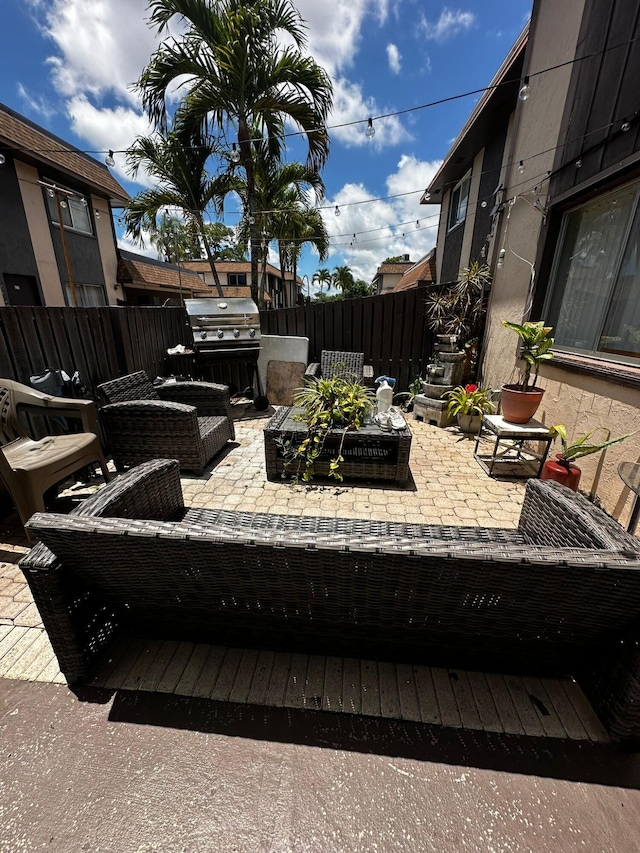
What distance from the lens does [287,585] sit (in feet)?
4.03

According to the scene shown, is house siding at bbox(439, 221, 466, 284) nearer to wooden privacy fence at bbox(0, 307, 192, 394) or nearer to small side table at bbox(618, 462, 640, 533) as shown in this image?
wooden privacy fence at bbox(0, 307, 192, 394)

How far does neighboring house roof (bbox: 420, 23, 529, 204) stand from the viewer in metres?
4.42

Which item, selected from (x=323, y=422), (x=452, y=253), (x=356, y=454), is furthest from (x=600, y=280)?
(x=452, y=253)

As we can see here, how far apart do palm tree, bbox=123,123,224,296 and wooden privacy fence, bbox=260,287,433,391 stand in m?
3.80

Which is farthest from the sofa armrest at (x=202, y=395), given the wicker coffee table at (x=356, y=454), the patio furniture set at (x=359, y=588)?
the patio furniture set at (x=359, y=588)

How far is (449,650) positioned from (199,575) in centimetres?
105

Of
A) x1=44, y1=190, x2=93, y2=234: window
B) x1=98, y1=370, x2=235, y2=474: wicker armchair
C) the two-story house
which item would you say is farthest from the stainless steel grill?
x1=44, y1=190, x2=93, y2=234: window

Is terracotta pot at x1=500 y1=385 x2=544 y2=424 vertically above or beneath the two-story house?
beneath

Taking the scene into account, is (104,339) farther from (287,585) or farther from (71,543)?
(287,585)

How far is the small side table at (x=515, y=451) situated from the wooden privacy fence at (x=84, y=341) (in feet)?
13.5

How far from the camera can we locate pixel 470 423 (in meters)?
4.54

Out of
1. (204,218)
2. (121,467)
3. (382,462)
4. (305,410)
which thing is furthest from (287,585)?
(204,218)

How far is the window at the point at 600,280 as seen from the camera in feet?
8.96

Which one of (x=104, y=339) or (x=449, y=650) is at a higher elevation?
(x=104, y=339)
